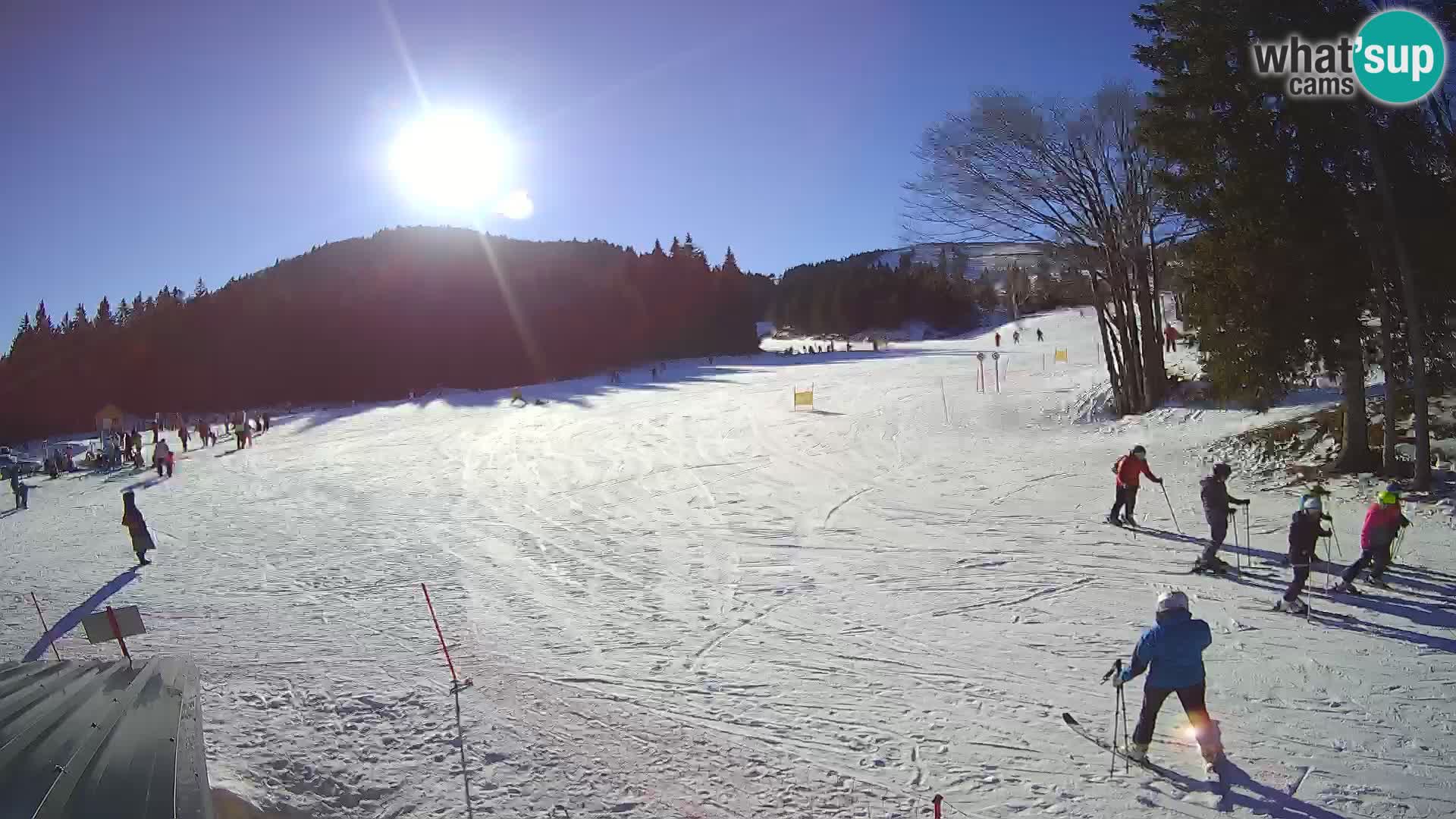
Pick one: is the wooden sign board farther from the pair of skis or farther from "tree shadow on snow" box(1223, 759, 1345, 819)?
"tree shadow on snow" box(1223, 759, 1345, 819)

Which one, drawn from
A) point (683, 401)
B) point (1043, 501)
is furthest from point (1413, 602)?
point (683, 401)

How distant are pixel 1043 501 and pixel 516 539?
9755 mm

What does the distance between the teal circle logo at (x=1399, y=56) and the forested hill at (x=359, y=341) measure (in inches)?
2452

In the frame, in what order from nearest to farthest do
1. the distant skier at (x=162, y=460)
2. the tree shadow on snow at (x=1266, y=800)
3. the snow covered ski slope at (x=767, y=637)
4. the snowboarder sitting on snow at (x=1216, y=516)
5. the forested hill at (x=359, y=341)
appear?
the tree shadow on snow at (x=1266, y=800)
the snow covered ski slope at (x=767, y=637)
the snowboarder sitting on snow at (x=1216, y=516)
the distant skier at (x=162, y=460)
the forested hill at (x=359, y=341)

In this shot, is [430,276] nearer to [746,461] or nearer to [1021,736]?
[746,461]

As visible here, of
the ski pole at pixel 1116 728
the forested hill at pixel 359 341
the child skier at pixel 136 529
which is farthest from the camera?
the forested hill at pixel 359 341

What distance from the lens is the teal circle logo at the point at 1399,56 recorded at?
35.8ft

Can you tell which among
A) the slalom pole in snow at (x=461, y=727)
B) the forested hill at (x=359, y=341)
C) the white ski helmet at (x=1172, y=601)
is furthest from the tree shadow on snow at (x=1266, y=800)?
the forested hill at (x=359, y=341)

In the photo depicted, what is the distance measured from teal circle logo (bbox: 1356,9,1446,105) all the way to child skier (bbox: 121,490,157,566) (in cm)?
2111

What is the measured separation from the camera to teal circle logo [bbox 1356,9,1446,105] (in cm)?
1091

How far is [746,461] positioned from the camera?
2072 centimetres

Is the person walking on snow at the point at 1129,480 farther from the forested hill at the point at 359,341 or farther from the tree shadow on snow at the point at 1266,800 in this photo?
the forested hill at the point at 359,341

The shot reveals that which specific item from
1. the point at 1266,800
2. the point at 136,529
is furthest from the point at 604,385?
the point at 1266,800

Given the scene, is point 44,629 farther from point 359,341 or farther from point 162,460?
point 359,341
